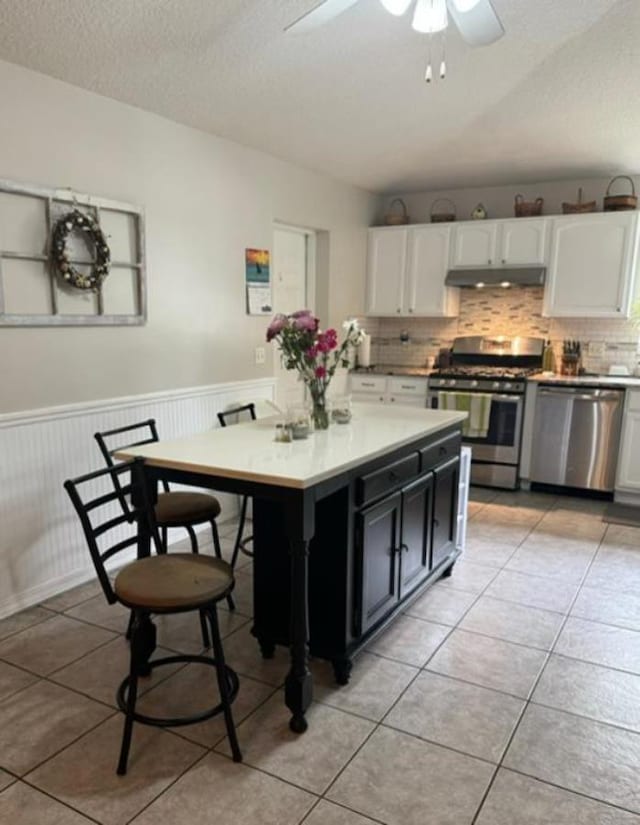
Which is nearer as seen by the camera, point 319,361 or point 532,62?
point 319,361

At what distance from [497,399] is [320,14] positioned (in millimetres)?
3368

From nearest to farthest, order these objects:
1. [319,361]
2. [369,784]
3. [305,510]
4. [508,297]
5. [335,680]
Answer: [369,784], [305,510], [335,680], [319,361], [508,297]

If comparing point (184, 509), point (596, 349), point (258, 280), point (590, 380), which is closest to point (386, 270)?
point (258, 280)

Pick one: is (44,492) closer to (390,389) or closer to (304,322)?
(304,322)

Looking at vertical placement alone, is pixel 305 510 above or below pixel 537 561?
above

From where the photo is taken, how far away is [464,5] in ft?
6.95

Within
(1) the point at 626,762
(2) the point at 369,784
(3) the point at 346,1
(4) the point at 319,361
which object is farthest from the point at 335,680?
(3) the point at 346,1

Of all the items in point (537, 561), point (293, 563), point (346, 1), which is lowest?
point (537, 561)

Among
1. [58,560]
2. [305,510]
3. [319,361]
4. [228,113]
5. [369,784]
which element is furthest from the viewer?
[228,113]

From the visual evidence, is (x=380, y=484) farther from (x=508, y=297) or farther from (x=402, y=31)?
(x=508, y=297)

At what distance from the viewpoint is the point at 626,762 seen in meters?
1.96

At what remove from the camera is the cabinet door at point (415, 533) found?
8.80 ft

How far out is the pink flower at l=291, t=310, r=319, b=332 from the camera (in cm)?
260

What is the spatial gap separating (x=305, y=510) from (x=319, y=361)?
913 millimetres
